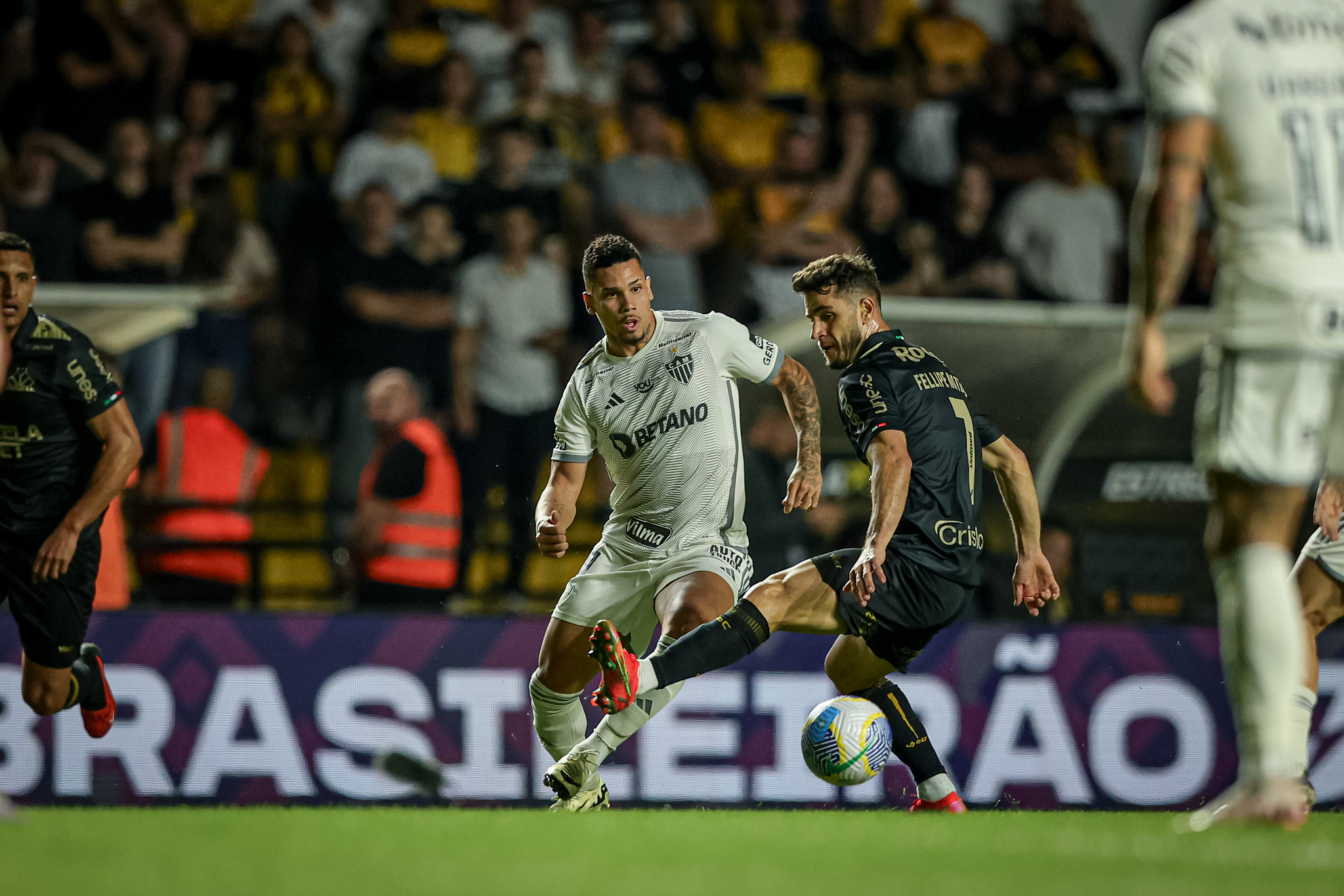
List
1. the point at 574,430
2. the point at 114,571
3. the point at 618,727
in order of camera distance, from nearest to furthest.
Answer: the point at 618,727, the point at 574,430, the point at 114,571

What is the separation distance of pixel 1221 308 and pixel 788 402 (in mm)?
2843

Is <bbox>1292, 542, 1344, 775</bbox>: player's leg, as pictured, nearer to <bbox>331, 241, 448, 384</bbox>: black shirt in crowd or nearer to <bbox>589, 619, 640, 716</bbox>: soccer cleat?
<bbox>589, 619, 640, 716</bbox>: soccer cleat

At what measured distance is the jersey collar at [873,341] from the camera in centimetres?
660

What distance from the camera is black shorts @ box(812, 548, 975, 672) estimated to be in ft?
21.2

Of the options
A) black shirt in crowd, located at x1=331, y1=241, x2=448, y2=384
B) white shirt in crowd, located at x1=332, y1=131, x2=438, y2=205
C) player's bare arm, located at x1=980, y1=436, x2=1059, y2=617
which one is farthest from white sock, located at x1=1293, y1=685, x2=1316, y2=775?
white shirt in crowd, located at x1=332, y1=131, x2=438, y2=205

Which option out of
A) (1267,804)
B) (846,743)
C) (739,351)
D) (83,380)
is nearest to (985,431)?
(739,351)

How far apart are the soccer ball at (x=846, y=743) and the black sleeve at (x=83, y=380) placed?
11.6 ft

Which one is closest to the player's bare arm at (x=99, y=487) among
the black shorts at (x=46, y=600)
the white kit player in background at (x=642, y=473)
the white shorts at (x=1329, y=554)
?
the black shorts at (x=46, y=600)

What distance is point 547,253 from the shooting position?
34.8 ft

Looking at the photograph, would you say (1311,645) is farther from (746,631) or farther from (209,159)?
(209,159)

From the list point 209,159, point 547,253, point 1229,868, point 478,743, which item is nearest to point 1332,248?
point 1229,868

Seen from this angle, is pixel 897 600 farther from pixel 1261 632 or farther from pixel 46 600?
pixel 46 600

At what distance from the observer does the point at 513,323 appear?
33.9 ft

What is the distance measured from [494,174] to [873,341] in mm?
4918
